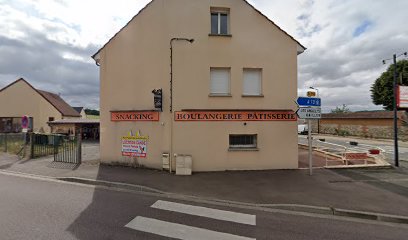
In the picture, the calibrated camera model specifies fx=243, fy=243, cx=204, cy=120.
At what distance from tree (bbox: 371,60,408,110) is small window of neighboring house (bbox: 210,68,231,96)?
3642cm

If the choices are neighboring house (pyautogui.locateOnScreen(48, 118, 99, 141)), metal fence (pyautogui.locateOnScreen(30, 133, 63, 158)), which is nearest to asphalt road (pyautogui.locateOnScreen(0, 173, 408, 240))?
metal fence (pyautogui.locateOnScreen(30, 133, 63, 158))

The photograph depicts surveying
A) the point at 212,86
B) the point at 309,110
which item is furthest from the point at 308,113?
the point at 212,86

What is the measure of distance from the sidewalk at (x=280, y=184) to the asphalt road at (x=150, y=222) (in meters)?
0.87

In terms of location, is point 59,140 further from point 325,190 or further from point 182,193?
point 325,190

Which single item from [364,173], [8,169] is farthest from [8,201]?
[364,173]

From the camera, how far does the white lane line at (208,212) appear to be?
524cm

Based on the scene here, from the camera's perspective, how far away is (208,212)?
563cm

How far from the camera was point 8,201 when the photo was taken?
239 inches

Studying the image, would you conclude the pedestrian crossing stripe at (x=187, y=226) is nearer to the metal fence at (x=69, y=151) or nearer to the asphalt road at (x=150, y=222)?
the asphalt road at (x=150, y=222)

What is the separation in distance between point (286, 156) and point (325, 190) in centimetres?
313

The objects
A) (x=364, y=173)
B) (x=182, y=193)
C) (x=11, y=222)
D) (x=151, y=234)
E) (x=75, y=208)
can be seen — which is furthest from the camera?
(x=364, y=173)

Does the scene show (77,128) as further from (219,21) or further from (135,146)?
(219,21)

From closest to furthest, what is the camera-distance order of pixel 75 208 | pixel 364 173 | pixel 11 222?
pixel 11 222 < pixel 75 208 < pixel 364 173

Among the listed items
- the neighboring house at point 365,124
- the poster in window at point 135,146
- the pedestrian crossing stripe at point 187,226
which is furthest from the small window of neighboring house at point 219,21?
the neighboring house at point 365,124
